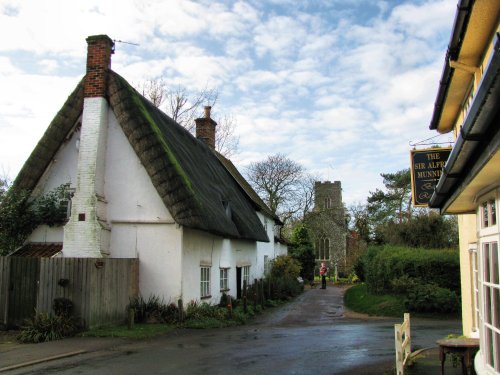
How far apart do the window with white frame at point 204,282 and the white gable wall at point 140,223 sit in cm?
207

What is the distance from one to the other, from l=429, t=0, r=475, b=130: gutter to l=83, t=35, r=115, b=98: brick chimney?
33.3ft

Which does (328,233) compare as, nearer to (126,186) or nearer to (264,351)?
(126,186)

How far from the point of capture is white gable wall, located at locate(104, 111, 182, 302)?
14453 mm

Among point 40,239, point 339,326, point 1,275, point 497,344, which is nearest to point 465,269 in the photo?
point 497,344

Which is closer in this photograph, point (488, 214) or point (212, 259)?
point (488, 214)

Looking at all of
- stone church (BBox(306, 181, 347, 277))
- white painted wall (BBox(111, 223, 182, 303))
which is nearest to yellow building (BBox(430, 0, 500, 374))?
white painted wall (BBox(111, 223, 182, 303))

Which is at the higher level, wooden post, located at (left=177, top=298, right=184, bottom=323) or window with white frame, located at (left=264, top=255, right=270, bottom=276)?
window with white frame, located at (left=264, top=255, right=270, bottom=276)

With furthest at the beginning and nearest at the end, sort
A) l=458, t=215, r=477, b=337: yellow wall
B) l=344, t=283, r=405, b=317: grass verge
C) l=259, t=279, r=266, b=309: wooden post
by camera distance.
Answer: l=259, t=279, r=266, b=309: wooden post → l=344, t=283, r=405, b=317: grass verge → l=458, t=215, r=477, b=337: yellow wall

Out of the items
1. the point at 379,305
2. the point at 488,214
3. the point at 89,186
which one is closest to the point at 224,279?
the point at 379,305

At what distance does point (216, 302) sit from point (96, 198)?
20.3ft

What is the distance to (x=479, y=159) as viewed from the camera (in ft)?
13.7

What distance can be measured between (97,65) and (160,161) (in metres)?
3.98

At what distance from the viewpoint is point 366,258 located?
82.2ft

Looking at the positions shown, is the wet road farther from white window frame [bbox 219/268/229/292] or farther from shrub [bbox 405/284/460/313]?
white window frame [bbox 219/268/229/292]
